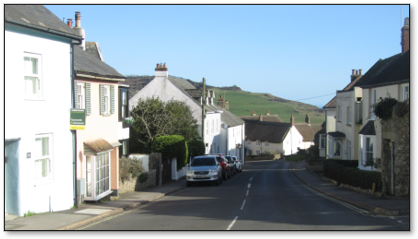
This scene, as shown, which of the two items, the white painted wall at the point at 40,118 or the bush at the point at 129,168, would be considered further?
the bush at the point at 129,168

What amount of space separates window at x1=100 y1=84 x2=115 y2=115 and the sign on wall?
117 inches

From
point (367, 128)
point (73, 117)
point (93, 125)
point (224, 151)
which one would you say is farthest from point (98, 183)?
point (224, 151)

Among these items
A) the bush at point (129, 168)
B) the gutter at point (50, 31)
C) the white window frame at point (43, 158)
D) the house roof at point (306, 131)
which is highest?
the gutter at point (50, 31)

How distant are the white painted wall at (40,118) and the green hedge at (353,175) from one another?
551 inches

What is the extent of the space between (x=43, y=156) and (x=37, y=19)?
4.70 m

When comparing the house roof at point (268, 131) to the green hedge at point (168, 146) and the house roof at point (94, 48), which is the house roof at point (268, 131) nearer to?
the green hedge at point (168, 146)

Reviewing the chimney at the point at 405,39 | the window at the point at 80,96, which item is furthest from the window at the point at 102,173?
the chimney at the point at 405,39

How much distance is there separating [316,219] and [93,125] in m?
9.74

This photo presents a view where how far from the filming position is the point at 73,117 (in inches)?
564

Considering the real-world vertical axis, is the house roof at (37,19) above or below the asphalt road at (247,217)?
above

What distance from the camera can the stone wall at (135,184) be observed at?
19875 millimetres

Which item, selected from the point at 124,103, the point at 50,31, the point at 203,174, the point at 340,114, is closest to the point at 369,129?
the point at 203,174

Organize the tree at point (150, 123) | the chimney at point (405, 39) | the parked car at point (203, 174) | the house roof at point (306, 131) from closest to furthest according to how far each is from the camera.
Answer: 1. the parked car at point (203, 174)
2. the chimney at point (405, 39)
3. the tree at point (150, 123)
4. the house roof at point (306, 131)

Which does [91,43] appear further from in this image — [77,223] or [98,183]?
[77,223]
